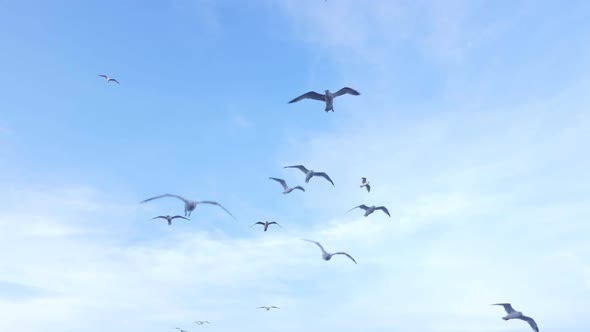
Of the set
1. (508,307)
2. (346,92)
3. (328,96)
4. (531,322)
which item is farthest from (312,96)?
(531,322)

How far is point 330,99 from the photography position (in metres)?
66.2

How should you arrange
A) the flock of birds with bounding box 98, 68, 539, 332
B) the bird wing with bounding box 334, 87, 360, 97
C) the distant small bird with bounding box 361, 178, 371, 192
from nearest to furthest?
the flock of birds with bounding box 98, 68, 539, 332 → the bird wing with bounding box 334, 87, 360, 97 → the distant small bird with bounding box 361, 178, 371, 192

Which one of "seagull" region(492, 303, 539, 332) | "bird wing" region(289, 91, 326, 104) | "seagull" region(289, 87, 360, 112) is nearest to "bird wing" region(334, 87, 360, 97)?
"seagull" region(289, 87, 360, 112)

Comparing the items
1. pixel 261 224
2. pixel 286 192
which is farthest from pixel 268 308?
pixel 286 192

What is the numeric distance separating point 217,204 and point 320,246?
82.0 ft

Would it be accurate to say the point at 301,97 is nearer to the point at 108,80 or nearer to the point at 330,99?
the point at 330,99

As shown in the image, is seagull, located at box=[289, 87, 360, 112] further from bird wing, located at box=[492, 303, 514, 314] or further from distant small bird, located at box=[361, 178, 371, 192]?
bird wing, located at box=[492, 303, 514, 314]

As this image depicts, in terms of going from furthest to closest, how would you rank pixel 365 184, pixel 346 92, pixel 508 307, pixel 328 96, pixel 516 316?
pixel 365 184, pixel 346 92, pixel 328 96, pixel 508 307, pixel 516 316

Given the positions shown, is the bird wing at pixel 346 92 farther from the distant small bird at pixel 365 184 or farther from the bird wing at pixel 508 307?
the bird wing at pixel 508 307

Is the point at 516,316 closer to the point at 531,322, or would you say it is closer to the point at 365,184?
the point at 531,322

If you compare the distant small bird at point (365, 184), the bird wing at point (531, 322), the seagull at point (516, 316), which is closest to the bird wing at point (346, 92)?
the distant small bird at point (365, 184)

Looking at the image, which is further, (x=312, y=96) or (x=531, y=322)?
(x=312, y=96)

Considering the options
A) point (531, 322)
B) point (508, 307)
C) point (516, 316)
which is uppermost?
point (508, 307)

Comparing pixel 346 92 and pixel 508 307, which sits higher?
pixel 346 92
